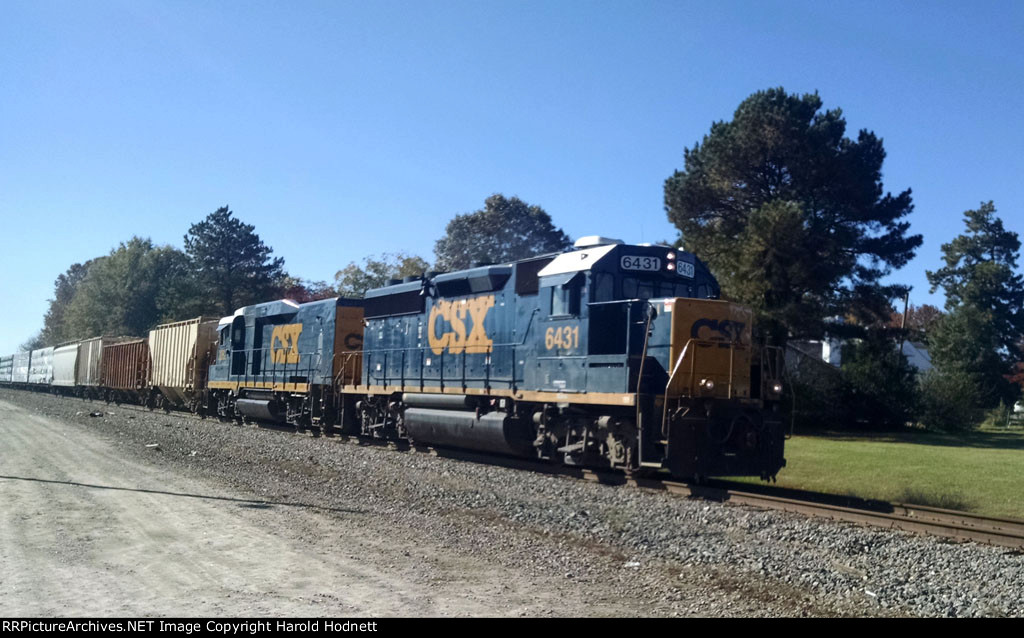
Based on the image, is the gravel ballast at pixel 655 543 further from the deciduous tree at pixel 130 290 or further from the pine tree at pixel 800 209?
the deciduous tree at pixel 130 290

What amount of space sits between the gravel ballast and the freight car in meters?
0.85

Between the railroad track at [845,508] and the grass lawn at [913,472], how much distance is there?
1771 mm

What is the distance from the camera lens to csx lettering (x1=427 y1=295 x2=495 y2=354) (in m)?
15.1

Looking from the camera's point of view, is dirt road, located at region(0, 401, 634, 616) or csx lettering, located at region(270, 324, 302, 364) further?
csx lettering, located at region(270, 324, 302, 364)

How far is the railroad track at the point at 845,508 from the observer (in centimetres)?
862

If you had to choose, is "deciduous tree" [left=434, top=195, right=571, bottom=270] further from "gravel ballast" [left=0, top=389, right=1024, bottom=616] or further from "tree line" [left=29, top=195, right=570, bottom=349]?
"gravel ballast" [left=0, top=389, right=1024, bottom=616]

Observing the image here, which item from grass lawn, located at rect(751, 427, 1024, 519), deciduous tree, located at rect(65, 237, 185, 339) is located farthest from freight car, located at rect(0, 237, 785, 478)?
deciduous tree, located at rect(65, 237, 185, 339)

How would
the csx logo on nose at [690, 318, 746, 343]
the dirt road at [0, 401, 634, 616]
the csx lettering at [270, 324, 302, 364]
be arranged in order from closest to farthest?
the dirt road at [0, 401, 634, 616]
the csx logo on nose at [690, 318, 746, 343]
the csx lettering at [270, 324, 302, 364]

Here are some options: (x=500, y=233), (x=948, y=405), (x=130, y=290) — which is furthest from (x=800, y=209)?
(x=130, y=290)

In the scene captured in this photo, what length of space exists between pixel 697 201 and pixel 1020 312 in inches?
1358

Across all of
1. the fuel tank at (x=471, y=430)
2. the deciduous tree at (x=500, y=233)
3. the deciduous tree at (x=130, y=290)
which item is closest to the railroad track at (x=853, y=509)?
the fuel tank at (x=471, y=430)

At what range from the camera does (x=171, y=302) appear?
5944cm
